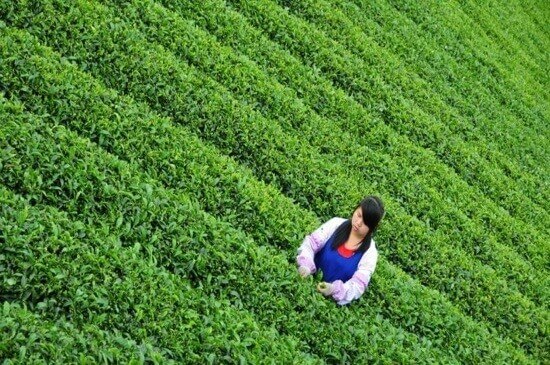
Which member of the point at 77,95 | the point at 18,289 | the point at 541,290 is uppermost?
the point at 541,290

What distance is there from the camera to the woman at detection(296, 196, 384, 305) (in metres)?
6.12

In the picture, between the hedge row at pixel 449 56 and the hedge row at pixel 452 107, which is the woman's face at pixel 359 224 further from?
the hedge row at pixel 449 56

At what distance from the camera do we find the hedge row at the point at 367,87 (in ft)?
33.9

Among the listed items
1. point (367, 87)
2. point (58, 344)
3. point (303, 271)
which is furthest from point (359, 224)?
point (367, 87)

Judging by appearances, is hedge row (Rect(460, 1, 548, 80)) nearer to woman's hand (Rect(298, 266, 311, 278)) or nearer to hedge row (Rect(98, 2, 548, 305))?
hedge row (Rect(98, 2, 548, 305))

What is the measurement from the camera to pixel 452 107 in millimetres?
12031

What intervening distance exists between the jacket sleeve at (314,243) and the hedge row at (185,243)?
0.63 feet

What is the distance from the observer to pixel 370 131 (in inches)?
387

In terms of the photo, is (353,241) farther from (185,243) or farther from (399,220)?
(399,220)

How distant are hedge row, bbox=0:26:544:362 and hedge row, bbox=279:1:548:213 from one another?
4.20 metres

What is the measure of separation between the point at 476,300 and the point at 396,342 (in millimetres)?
2178

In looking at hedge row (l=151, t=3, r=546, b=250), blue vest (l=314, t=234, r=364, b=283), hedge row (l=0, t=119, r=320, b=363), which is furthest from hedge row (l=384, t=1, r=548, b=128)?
hedge row (l=0, t=119, r=320, b=363)

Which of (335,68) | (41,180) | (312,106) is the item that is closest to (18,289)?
(41,180)

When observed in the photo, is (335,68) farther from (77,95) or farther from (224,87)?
(77,95)
